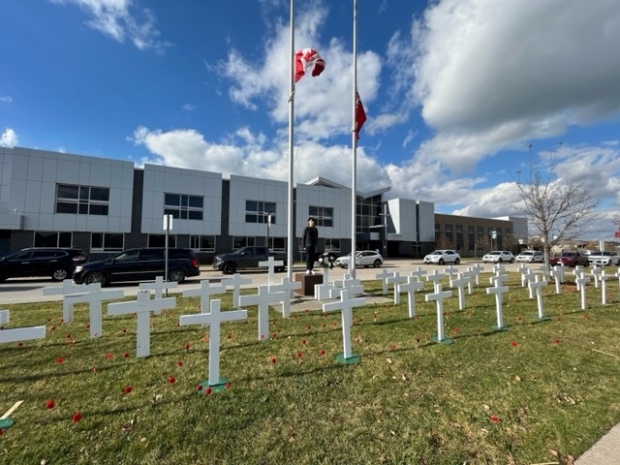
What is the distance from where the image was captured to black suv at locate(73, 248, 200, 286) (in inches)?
500

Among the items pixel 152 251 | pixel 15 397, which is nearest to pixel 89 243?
pixel 152 251

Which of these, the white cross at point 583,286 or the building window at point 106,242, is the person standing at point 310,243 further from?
the building window at point 106,242

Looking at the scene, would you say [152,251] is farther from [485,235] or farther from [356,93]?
[485,235]

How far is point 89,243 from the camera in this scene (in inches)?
1000

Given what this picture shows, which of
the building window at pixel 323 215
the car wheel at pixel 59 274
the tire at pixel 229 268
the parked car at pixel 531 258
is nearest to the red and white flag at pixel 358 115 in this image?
the tire at pixel 229 268

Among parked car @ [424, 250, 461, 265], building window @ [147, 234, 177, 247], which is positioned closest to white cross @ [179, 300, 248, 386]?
building window @ [147, 234, 177, 247]

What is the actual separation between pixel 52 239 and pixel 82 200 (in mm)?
3663

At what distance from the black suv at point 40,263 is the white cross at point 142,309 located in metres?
15.1

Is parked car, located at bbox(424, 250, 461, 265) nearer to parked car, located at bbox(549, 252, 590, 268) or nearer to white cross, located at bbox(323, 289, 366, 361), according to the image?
parked car, located at bbox(549, 252, 590, 268)

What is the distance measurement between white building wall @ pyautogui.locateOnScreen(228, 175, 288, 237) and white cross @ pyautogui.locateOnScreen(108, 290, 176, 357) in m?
28.3

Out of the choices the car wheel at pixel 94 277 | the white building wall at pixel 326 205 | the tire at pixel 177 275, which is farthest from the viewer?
the white building wall at pixel 326 205

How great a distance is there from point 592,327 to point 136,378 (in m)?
7.59

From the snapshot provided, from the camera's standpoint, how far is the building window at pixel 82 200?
24.6 m

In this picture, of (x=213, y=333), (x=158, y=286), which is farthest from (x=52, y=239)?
(x=213, y=333)
